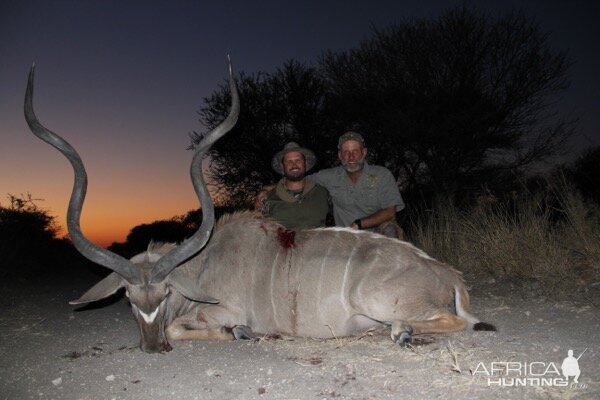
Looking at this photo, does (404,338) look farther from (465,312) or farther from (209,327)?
(209,327)

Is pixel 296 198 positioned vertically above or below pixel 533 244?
above

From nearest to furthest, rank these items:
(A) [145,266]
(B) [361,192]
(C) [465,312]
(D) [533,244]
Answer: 1. (C) [465,312]
2. (A) [145,266]
3. (D) [533,244]
4. (B) [361,192]

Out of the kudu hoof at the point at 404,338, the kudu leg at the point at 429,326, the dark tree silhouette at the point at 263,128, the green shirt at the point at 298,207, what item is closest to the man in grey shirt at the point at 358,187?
the green shirt at the point at 298,207

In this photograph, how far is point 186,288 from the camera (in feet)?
10.3

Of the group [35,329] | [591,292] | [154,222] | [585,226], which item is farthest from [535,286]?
[154,222]

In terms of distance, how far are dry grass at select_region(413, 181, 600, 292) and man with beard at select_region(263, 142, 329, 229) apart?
64.1 inches

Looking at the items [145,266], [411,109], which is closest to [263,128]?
[411,109]

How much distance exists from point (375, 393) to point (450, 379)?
0.34 meters

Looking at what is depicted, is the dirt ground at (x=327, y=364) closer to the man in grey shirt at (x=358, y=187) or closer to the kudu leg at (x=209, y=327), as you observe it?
the kudu leg at (x=209, y=327)

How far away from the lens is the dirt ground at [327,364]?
218 cm

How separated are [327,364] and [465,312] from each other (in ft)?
3.18

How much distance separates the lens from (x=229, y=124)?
3176mm

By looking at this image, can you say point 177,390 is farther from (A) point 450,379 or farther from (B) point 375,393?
(A) point 450,379

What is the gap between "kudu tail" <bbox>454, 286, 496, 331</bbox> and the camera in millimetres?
2930
